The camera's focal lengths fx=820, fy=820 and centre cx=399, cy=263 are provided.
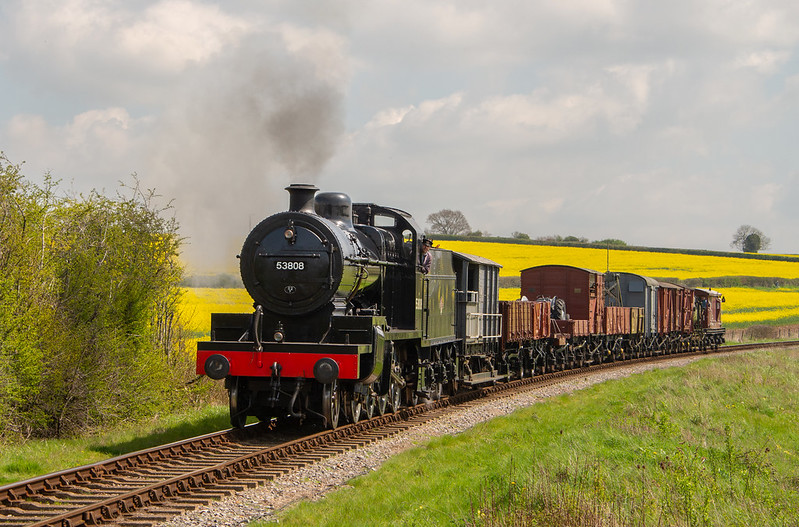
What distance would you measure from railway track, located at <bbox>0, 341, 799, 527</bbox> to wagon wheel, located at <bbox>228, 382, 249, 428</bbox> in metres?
0.21

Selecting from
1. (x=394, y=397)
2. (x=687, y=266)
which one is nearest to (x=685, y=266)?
(x=687, y=266)

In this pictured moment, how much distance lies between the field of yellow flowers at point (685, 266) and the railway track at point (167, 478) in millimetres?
34332

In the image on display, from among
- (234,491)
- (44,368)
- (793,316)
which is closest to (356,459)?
(234,491)

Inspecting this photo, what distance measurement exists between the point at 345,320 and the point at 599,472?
4954 mm

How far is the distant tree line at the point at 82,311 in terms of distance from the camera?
11.8 m

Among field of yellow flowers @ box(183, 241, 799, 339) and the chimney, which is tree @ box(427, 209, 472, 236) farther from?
the chimney

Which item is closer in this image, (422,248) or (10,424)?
(10,424)

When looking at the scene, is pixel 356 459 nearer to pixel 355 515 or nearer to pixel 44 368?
pixel 355 515

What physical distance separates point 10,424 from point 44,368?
36.0 inches

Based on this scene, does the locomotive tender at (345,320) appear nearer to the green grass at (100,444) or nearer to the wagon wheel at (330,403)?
the wagon wheel at (330,403)

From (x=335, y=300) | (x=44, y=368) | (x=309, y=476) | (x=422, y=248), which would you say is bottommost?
(x=309, y=476)

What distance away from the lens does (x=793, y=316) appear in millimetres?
54656

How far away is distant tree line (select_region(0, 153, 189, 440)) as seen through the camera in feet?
38.9

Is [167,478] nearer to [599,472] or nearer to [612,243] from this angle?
[599,472]
